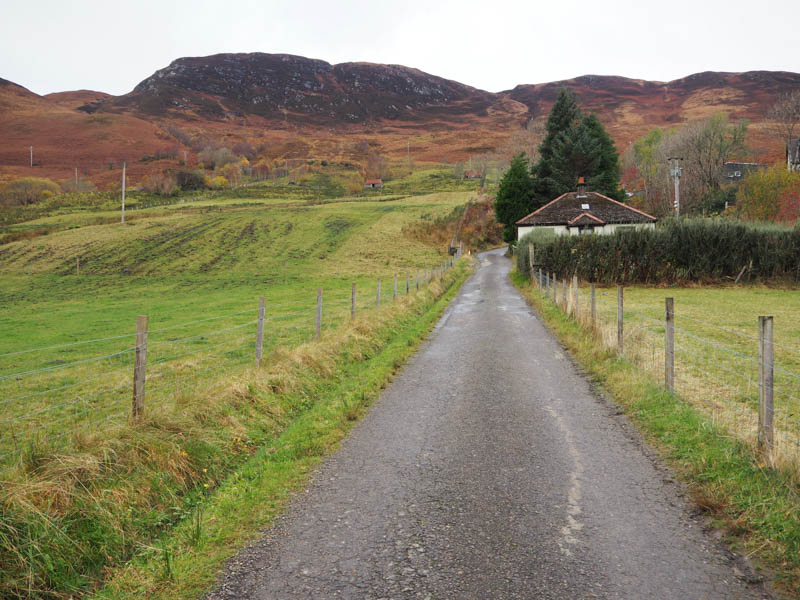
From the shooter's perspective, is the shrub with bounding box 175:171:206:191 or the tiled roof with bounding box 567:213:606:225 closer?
the tiled roof with bounding box 567:213:606:225

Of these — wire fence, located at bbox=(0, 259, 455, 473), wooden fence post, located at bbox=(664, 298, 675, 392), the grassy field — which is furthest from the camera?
wooden fence post, located at bbox=(664, 298, 675, 392)

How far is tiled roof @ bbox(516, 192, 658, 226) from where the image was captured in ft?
169

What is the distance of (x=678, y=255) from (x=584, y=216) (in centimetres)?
1982

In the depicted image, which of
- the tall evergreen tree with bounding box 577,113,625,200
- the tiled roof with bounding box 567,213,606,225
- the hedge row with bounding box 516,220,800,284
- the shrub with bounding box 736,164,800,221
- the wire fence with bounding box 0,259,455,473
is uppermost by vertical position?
the tall evergreen tree with bounding box 577,113,625,200

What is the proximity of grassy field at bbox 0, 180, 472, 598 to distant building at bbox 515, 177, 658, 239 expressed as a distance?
466 inches

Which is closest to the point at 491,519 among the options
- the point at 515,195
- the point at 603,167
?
the point at 515,195

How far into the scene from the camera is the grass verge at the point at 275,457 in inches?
159

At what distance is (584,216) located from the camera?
170 feet

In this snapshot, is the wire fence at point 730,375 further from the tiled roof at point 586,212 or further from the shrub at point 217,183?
the shrub at point 217,183

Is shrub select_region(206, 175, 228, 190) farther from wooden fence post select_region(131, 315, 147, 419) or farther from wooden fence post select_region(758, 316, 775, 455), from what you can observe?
wooden fence post select_region(758, 316, 775, 455)

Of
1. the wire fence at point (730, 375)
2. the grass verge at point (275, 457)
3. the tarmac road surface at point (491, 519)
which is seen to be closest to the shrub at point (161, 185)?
the grass verge at point (275, 457)

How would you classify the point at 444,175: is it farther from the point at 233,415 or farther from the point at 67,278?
the point at 233,415

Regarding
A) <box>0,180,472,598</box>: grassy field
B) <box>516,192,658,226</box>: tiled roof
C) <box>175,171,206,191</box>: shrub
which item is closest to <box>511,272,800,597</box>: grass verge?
<box>0,180,472,598</box>: grassy field

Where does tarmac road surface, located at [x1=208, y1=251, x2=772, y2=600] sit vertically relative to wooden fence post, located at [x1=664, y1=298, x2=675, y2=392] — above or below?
below
